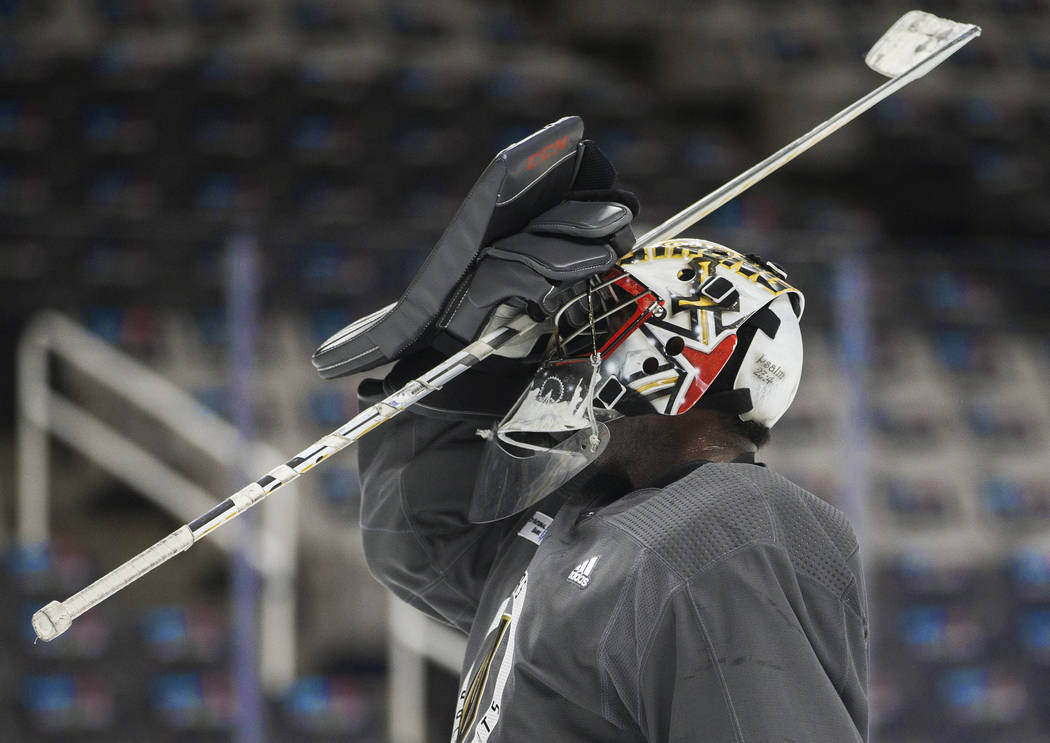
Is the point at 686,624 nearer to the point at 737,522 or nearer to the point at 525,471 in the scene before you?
the point at 737,522

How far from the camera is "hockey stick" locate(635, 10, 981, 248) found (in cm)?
128

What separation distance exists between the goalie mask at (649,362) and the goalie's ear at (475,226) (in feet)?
0.32

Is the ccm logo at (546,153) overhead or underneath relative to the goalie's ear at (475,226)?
overhead

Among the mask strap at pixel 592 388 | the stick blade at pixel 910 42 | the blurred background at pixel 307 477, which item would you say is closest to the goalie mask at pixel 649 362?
the mask strap at pixel 592 388

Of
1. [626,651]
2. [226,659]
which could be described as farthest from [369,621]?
[626,651]

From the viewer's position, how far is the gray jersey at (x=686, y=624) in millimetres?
973

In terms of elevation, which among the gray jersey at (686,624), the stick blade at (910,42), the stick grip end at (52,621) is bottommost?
the gray jersey at (686,624)

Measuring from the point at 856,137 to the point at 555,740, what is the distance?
5.34m

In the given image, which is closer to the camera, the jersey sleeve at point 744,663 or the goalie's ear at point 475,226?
the jersey sleeve at point 744,663

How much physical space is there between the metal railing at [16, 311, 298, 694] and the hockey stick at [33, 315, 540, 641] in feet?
5.33

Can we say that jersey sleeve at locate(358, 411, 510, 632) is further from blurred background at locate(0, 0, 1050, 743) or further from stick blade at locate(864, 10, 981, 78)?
blurred background at locate(0, 0, 1050, 743)

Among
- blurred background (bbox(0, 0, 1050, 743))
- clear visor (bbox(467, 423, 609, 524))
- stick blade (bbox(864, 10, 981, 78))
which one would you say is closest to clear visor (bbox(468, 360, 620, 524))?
clear visor (bbox(467, 423, 609, 524))

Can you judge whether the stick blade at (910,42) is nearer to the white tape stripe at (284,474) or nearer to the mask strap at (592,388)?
the mask strap at (592,388)

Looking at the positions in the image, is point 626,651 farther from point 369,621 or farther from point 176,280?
point 176,280
